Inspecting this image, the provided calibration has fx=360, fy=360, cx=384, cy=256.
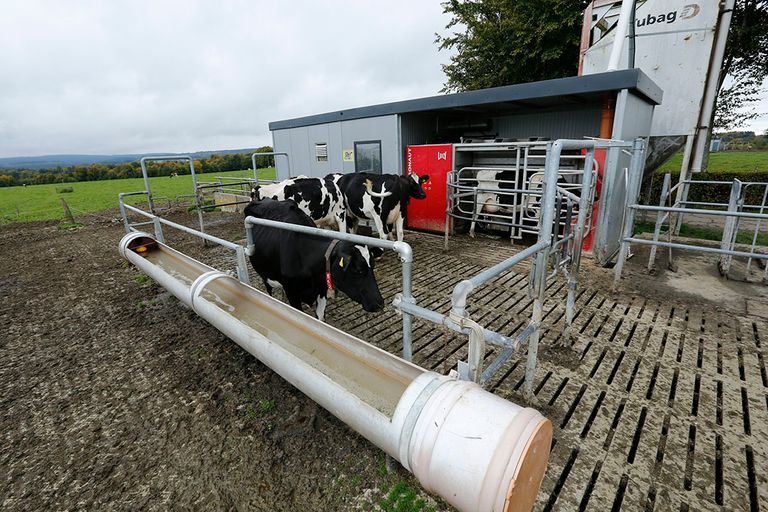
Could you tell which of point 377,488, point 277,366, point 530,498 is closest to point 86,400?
point 277,366

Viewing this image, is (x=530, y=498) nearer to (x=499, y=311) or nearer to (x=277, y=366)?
(x=277, y=366)

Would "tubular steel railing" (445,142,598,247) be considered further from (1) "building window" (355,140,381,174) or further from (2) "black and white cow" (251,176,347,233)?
(2) "black and white cow" (251,176,347,233)

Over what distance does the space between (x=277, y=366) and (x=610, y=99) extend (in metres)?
7.23

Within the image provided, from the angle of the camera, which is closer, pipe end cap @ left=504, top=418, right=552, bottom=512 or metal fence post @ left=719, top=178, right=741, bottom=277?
pipe end cap @ left=504, top=418, right=552, bottom=512

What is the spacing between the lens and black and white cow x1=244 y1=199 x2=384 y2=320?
3.14 metres

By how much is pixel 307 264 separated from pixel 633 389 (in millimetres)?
2978

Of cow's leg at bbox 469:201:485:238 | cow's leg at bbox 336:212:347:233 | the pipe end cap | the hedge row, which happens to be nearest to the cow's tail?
cow's leg at bbox 336:212:347:233

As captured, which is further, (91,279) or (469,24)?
(469,24)

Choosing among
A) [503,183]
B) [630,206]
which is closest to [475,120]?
[503,183]

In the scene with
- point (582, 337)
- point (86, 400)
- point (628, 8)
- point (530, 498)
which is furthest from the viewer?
point (628, 8)

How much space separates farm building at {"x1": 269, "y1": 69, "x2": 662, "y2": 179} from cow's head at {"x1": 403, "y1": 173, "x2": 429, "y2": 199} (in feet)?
3.29

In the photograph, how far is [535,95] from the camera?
6.32 metres

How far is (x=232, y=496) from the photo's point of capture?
206 centimetres

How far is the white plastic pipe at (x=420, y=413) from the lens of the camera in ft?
3.98
